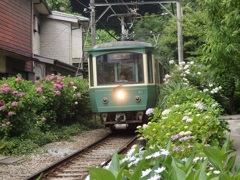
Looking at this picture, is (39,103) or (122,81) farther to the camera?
(122,81)

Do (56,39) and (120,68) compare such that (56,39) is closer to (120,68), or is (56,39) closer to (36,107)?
(120,68)

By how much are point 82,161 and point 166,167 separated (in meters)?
7.05

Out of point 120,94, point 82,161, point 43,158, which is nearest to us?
point 82,161

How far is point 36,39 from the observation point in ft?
78.4

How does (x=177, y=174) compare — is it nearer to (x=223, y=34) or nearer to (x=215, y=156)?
(x=215, y=156)

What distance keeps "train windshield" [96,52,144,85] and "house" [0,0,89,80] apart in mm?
3598

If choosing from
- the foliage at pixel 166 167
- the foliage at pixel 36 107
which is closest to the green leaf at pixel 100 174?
the foliage at pixel 166 167

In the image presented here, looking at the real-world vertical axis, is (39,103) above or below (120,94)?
below

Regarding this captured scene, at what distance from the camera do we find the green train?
13.3 meters

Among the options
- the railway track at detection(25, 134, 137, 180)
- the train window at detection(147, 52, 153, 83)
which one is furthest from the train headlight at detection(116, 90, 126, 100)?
the railway track at detection(25, 134, 137, 180)

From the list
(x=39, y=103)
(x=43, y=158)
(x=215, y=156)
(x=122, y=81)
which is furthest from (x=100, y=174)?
(x=122, y=81)

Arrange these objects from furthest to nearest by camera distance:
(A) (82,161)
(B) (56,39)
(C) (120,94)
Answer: (B) (56,39), (C) (120,94), (A) (82,161)

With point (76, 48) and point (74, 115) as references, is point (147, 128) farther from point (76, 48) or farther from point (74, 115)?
point (76, 48)

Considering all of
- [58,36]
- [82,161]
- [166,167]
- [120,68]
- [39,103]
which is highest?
[58,36]
